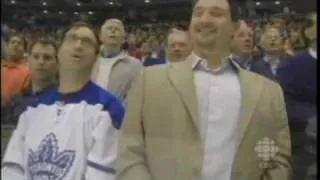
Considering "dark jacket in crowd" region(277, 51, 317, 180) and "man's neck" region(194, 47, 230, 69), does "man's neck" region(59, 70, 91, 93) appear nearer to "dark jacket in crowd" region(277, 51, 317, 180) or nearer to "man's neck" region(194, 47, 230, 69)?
"man's neck" region(194, 47, 230, 69)

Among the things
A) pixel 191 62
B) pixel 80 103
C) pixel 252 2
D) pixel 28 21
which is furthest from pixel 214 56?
pixel 28 21

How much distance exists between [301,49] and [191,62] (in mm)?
294

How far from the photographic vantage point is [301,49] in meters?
1.49

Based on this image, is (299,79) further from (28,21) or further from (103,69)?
(28,21)

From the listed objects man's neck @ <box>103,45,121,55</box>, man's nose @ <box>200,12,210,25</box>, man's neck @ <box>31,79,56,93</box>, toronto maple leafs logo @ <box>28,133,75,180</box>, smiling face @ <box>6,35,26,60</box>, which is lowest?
toronto maple leafs logo @ <box>28,133,75,180</box>

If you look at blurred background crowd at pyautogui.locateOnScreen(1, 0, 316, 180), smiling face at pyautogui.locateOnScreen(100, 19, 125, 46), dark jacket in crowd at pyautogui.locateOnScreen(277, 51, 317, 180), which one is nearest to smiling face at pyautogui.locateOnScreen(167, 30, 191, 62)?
blurred background crowd at pyautogui.locateOnScreen(1, 0, 316, 180)

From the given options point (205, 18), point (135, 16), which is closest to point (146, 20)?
point (135, 16)

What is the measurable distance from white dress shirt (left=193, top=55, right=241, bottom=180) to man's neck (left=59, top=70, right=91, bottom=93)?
0.26m

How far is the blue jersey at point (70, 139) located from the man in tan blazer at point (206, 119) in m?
0.04

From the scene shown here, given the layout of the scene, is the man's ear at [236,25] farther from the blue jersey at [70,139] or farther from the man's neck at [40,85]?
the man's neck at [40,85]

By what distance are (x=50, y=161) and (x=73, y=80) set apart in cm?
19

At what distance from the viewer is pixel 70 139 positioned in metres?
1.38

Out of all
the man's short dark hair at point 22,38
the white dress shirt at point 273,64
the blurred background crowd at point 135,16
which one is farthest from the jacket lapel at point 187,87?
the man's short dark hair at point 22,38

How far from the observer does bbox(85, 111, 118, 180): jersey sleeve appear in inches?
54.1
